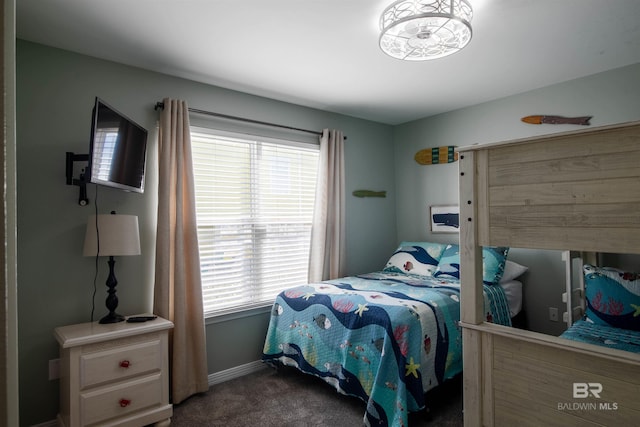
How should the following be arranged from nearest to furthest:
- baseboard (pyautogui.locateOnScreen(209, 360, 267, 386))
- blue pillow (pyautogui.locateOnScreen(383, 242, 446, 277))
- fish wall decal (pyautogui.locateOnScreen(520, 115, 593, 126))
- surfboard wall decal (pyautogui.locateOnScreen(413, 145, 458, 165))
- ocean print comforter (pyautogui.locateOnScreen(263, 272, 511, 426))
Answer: ocean print comforter (pyautogui.locateOnScreen(263, 272, 511, 426)) < baseboard (pyautogui.locateOnScreen(209, 360, 267, 386)) < fish wall decal (pyautogui.locateOnScreen(520, 115, 593, 126)) < blue pillow (pyautogui.locateOnScreen(383, 242, 446, 277)) < surfboard wall decal (pyautogui.locateOnScreen(413, 145, 458, 165))

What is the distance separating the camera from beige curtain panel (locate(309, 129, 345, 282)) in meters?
3.61

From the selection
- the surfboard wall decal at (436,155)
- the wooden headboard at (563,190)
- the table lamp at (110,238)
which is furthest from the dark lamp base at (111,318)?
the surfboard wall decal at (436,155)

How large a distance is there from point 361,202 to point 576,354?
2.90 meters

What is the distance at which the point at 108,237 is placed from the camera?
7.18 ft

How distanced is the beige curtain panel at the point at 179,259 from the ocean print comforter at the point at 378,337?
648mm

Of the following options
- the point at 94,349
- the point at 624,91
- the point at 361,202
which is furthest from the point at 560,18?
the point at 94,349

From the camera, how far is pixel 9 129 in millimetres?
493

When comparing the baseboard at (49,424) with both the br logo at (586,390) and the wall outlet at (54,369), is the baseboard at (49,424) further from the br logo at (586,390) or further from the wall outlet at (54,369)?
the br logo at (586,390)

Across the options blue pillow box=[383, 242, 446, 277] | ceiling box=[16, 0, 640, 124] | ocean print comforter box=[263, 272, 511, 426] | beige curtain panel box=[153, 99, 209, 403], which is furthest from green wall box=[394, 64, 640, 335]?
beige curtain panel box=[153, 99, 209, 403]

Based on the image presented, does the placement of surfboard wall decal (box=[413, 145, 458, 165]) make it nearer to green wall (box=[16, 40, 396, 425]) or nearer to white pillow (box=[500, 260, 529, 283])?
white pillow (box=[500, 260, 529, 283])

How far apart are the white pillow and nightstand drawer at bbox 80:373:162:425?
301 centimetres

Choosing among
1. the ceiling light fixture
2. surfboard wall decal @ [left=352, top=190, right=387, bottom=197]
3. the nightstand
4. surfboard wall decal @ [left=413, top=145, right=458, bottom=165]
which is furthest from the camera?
surfboard wall decal @ [left=352, top=190, right=387, bottom=197]

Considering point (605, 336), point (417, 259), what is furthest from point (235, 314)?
point (605, 336)

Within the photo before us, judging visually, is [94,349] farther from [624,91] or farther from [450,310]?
[624,91]
